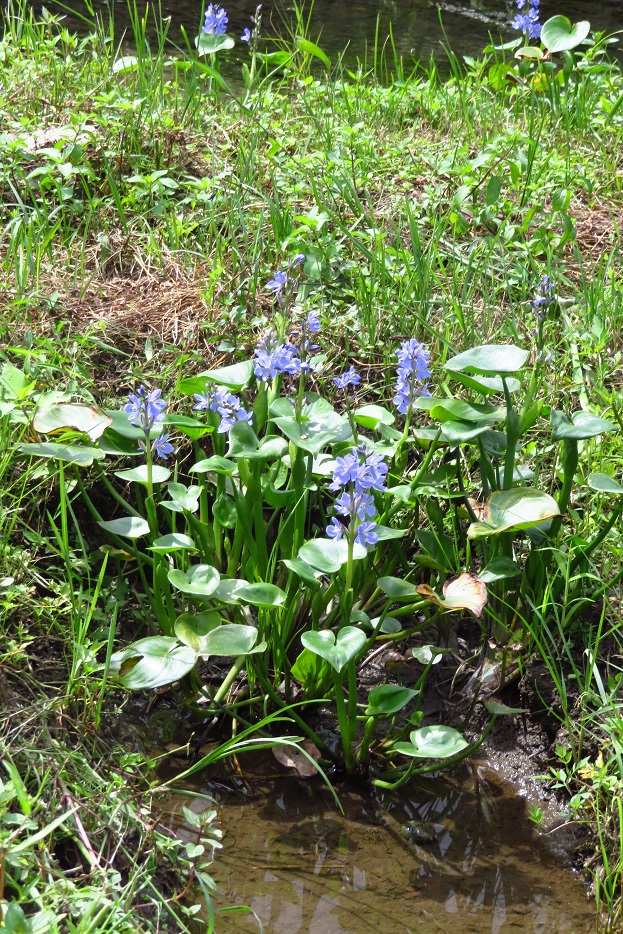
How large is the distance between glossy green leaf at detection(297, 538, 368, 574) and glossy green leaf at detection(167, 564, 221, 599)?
0.64ft

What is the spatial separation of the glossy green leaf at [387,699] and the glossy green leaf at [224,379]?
27.6 inches

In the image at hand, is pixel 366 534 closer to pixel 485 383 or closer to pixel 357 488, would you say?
pixel 357 488

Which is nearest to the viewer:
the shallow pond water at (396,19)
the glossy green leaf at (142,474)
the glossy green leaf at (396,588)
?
the glossy green leaf at (396,588)

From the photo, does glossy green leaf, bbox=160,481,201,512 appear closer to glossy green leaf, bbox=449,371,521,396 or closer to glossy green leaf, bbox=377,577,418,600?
glossy green leaf, bbox=377,577,418,600

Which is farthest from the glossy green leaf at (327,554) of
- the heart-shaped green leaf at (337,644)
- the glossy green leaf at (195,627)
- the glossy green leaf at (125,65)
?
the glossy green leaf at (125,65)

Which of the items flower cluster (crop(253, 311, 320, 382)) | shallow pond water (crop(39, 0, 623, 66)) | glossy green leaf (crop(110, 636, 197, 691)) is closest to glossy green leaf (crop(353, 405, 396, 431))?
flower cluster (crop(253, 311, 320, 382))

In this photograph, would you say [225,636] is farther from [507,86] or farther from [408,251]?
[507,86]

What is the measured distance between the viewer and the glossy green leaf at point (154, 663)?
164 cm

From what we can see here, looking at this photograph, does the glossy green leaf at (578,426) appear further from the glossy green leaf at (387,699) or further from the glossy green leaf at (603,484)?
the glossy green leaf at (387,699)

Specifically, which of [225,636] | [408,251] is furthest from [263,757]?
[408,251]

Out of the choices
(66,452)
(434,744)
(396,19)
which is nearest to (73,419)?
(66,452)

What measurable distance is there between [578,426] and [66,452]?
3.37 feet

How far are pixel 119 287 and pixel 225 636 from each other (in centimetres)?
136

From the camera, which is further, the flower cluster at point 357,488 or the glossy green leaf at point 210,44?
the glossy green leaf at point 210,44
